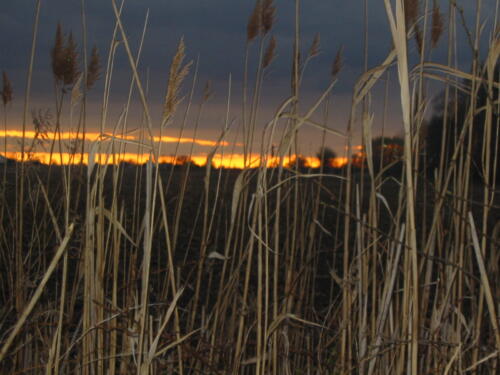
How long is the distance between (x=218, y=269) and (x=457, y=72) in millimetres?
2652

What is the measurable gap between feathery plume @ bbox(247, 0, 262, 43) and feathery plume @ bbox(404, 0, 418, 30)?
43cm

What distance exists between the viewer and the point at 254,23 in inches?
65.9

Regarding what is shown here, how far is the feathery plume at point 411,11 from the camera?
4.38 feet

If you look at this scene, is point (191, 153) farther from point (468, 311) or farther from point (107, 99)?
point (468, 311)

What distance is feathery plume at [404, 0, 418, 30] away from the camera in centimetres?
134

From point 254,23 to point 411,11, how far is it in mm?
476

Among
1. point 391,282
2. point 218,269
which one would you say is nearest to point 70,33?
point 391,282

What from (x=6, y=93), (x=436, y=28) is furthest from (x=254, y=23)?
(x=6, y=93)

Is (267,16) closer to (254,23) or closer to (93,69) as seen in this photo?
(254,23)

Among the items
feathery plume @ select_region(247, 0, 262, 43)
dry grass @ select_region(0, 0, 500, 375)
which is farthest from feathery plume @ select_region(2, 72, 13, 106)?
feathery plume @ select_region(247, 0, 262, 43)

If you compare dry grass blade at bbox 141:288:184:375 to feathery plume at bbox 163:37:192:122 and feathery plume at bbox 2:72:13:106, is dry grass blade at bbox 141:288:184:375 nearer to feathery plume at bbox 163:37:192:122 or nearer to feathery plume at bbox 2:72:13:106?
feathery plume at bbox 163:37:192:122

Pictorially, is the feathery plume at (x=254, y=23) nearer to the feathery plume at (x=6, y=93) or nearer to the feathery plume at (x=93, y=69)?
the feathery plume at (x=93, y=69)

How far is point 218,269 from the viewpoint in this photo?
A: 3449 mm

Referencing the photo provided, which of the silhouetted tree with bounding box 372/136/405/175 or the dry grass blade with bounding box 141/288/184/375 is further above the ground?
the silhouetted tree with bounding box 372/136/405/175
